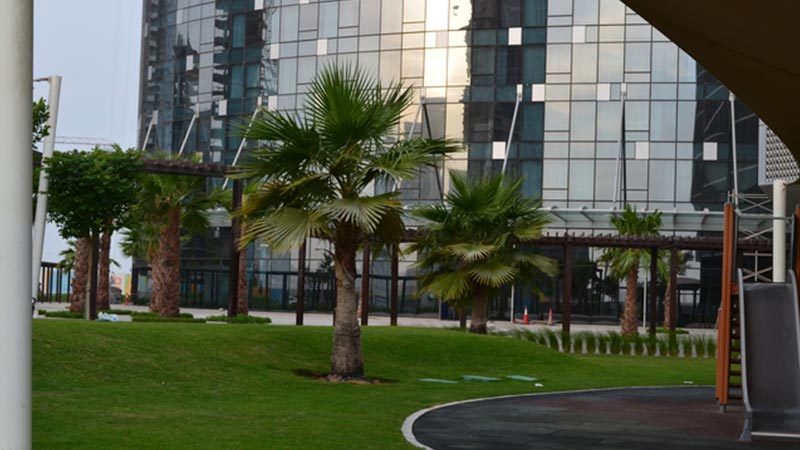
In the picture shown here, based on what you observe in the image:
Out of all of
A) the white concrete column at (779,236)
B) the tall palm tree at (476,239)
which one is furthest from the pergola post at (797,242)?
the tall palm tree at (476,239)

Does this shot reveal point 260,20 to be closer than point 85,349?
No

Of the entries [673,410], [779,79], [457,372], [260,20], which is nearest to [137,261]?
[260,20]

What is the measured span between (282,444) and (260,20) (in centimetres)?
5169

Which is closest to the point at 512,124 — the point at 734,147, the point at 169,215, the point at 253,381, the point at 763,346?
the point at 734,147

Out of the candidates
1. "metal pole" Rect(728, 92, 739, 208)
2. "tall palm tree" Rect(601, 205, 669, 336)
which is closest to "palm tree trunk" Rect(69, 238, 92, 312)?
"tall palm tree" Rect(601, 205, 669, 336)

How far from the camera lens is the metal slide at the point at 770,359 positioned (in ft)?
47.5

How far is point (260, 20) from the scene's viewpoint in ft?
202

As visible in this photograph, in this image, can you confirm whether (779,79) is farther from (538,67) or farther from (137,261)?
(137,261)

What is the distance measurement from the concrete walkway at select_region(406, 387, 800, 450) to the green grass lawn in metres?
0.68

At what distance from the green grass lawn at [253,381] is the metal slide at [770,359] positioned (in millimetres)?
4767

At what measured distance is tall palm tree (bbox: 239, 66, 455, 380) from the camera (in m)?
20.0

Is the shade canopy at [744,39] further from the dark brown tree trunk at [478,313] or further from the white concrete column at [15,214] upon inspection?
the dark brown tree trunk at [478,313]

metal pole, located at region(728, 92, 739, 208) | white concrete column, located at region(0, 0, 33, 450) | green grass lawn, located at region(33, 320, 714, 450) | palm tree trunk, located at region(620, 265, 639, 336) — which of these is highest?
metal pole, located at region(728, 92, 739, 208)

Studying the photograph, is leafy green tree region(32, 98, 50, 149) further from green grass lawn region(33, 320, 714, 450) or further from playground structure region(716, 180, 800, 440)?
playground structure region(716, 180, 800, 440)
